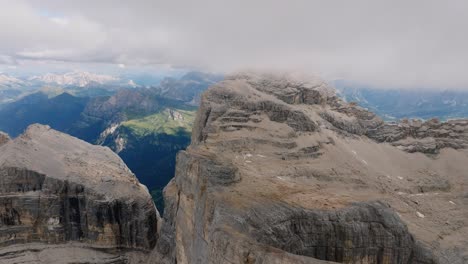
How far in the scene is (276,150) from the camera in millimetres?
92750

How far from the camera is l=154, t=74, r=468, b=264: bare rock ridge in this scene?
146 feet

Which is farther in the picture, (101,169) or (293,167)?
(101,169)

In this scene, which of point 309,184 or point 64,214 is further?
point 64,214

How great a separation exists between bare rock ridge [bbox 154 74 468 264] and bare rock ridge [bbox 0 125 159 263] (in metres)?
12.9

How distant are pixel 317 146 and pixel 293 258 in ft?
234

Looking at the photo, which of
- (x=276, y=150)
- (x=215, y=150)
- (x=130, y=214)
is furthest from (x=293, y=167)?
(x=130, y=214)

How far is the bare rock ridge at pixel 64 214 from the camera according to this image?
287 feet

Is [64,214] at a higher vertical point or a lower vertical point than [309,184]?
lower

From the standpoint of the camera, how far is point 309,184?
74250 mm

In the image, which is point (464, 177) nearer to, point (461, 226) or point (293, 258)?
A: point (461, 226)

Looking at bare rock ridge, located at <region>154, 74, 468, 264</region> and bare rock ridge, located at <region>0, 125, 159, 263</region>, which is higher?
bare rock ridge, located at <region>154, 74, 468, 264</region>

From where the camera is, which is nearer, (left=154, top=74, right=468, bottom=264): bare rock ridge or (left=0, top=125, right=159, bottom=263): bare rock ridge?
(left=154, top=74, right=468, bottom=264): bare rock ridge

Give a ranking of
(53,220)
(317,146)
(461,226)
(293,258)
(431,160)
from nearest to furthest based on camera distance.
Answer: (293,258) → (461,226) → (53,220) → (317,146) → (431,160)

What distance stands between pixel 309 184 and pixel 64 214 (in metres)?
58.4
